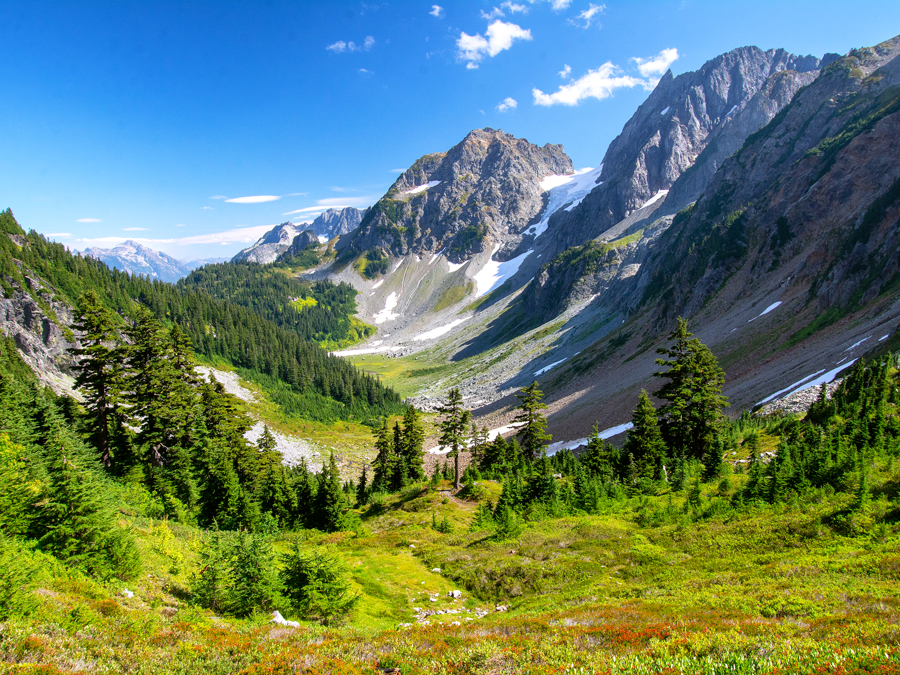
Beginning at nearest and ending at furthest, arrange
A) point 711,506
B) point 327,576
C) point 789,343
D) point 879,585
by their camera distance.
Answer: point 879,585, point 327,576, point 711,506, point 789,343

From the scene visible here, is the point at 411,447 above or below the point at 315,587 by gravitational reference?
below

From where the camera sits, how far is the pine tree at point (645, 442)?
104 ft

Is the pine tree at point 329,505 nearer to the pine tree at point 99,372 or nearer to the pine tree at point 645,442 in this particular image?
the pine tree at point 99,372

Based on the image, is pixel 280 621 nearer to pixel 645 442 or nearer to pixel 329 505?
pixel 329 505

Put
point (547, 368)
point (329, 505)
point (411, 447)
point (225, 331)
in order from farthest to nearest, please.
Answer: point (547, 368), point (225, 331), point (411, 447), point (329, 505)

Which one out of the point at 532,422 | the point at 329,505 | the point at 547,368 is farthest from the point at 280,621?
the point at 547,368

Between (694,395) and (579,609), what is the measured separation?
19673 mm

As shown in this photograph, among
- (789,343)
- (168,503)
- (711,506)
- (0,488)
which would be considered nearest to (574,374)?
(789,343)

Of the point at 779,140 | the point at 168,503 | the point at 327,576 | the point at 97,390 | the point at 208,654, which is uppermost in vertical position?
the point at 779,140

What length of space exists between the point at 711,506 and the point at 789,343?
42.7 m

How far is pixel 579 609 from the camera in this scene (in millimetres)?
13578

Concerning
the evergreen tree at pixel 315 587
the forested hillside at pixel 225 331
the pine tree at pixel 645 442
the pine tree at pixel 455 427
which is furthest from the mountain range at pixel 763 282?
the evergreen tree at pixel 315 587

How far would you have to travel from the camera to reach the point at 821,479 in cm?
1889

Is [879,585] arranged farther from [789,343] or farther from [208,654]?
[789,343]
